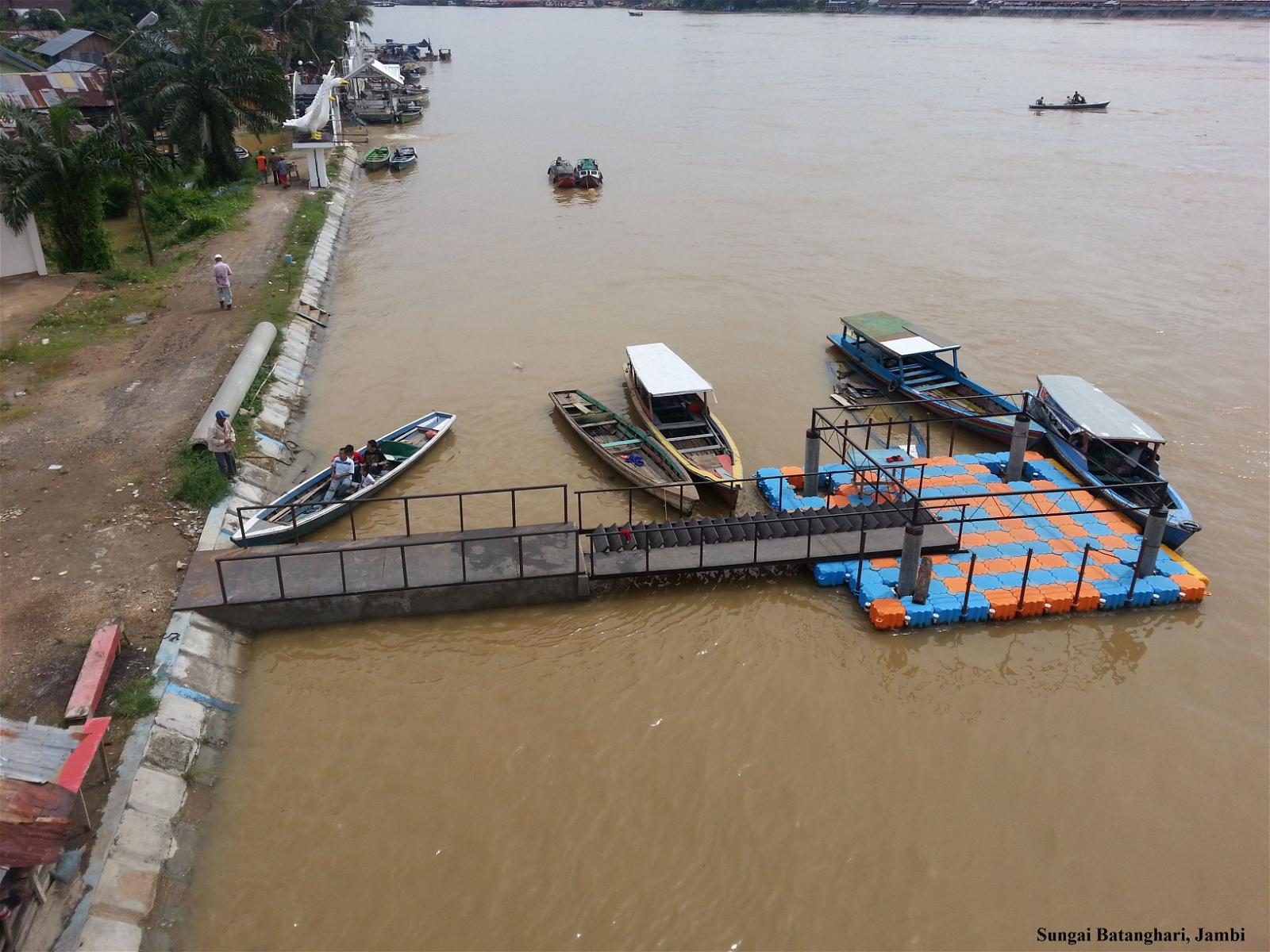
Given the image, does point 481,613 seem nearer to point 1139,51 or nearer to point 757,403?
point 757,403

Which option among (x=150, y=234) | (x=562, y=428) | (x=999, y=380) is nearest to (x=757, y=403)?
(x=562, y=428)

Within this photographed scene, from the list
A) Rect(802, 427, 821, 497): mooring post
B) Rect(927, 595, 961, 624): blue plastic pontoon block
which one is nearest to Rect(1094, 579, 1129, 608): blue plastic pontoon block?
Rect(927, 595, 961, 624): blue plastic pontoon block

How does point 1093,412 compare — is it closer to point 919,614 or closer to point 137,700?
point 919,614

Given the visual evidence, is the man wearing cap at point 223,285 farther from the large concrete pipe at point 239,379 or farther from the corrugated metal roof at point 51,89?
the corrugated metal roof at point 51,89

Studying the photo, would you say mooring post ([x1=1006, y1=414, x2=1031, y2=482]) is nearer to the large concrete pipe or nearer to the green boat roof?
the green boat roof

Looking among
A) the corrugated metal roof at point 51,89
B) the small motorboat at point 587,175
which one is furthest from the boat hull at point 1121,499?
the corrugated metal roof at point 51,89

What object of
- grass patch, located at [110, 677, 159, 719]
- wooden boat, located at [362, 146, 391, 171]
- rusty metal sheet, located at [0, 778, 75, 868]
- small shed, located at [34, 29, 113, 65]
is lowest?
grass patch, located at [110, 677, 159, 719]

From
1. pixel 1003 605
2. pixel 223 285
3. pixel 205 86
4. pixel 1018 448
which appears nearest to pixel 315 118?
pixel 205 86
